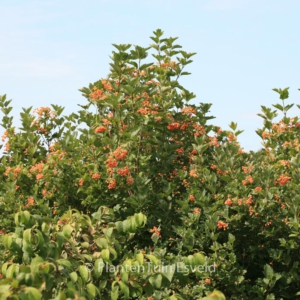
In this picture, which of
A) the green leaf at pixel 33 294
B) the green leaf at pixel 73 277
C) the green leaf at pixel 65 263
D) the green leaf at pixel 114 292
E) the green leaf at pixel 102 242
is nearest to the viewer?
the green leaf at pixel 33 294

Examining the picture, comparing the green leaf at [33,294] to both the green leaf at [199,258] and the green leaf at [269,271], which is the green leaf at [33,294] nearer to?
Result: the green leaf at [199,258]

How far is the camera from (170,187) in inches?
285

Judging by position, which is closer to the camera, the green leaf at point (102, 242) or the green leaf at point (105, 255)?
the green leaf at point (105, 255)

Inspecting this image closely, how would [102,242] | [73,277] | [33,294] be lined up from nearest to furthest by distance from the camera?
[33,294], [73,277], [102,242]

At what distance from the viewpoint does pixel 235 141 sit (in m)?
8.27

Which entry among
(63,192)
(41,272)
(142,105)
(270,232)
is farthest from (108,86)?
(41,272)

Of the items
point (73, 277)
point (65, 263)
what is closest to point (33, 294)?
point (73, 277)

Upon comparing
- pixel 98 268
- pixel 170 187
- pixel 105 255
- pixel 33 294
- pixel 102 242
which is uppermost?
pixel 170 187

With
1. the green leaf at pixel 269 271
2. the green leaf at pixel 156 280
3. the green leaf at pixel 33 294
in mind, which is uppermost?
the green leaf at pixel 269 271

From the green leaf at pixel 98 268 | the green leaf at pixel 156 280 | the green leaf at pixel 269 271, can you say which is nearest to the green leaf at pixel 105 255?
the green leaf at pixel 98 268

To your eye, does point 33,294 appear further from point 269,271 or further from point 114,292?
point 269,271

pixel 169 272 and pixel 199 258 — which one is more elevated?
pixel 199 258

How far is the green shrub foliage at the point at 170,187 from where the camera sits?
672 centimetres

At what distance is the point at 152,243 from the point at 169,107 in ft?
6.04
